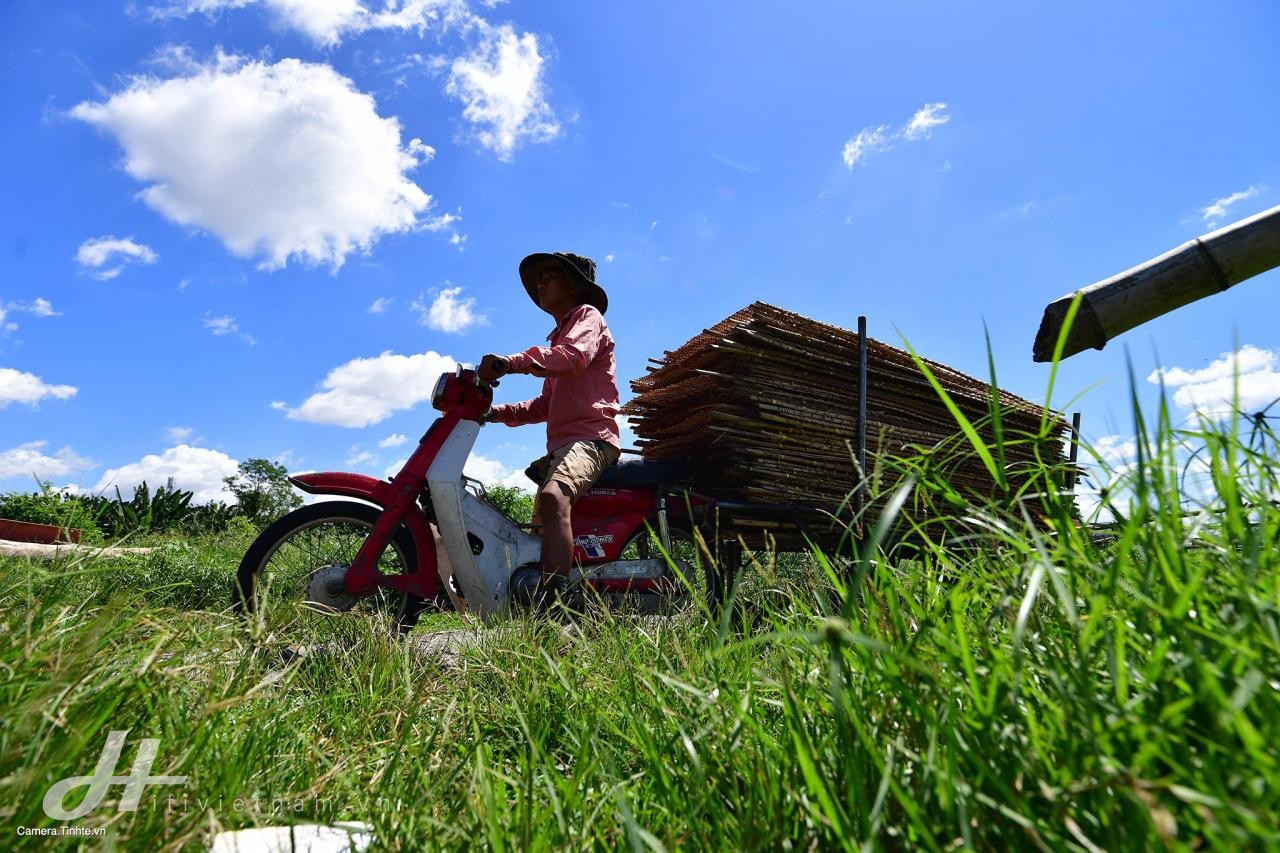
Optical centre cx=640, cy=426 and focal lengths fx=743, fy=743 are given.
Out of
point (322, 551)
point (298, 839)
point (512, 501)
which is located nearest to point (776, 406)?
point (322, 551)

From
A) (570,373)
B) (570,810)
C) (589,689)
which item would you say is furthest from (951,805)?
(570,373)

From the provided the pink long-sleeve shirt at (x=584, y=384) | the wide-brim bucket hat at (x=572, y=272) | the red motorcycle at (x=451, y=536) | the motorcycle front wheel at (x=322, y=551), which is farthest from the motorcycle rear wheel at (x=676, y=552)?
the wide-brim bucket hat at (x=572, y=272)

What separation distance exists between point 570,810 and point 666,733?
292 mm

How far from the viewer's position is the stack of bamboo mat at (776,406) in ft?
15.8

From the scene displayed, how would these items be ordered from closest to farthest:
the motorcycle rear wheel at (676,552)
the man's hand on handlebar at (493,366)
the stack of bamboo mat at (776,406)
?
the man's hand on handlebar at (493,366) < the motorcycle rear wheel at (676,552) < the stack of bamboo mat at (776,406)

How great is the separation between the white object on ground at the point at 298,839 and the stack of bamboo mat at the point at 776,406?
3.61 meters

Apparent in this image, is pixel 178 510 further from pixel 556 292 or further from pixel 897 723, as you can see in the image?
pixel 897 723

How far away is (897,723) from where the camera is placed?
1.06m

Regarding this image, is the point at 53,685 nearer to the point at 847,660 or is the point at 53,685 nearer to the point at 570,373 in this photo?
the point at 847,660

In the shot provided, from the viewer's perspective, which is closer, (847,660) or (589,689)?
(847,660)

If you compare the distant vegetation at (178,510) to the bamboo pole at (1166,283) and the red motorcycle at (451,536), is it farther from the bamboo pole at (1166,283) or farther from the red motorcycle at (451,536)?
the bamboo pole at (1166,283)

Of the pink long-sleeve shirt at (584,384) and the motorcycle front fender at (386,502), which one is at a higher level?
the pink long-sleeve shirt at (584,384)

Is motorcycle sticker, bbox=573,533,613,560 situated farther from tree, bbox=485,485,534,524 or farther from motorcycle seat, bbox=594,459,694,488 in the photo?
tree, bbox=485,485,534,524

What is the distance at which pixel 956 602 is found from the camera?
1019mm
